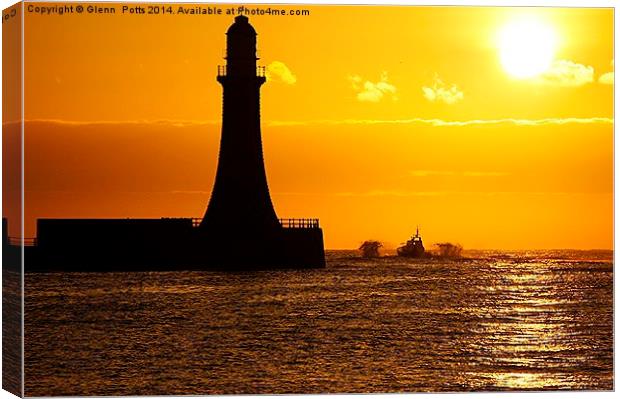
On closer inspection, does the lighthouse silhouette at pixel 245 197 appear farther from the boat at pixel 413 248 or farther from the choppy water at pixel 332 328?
the boat at pixel 413 248

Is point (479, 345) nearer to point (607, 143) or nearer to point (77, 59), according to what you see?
point (607, 143)

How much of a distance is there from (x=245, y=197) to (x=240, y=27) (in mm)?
1604

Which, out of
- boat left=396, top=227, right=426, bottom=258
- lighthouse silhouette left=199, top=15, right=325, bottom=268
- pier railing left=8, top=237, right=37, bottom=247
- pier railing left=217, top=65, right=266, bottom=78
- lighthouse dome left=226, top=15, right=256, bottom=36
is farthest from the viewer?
boat left=396, top=227, right=426, bottom=258

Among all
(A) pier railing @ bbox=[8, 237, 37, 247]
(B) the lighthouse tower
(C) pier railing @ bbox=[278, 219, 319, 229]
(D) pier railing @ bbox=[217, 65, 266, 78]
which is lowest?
(A) pier railing @ bbox=[8, 237, 37, 247]

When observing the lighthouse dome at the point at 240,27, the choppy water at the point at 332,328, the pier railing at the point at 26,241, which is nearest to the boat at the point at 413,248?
the choppy water at the point at 332,328

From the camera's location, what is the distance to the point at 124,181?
15.8 meters

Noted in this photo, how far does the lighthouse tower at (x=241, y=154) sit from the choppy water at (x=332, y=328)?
0.50 m

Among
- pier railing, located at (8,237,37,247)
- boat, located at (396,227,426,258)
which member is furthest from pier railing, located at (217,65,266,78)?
pier railing, located at (8,237,37,247)

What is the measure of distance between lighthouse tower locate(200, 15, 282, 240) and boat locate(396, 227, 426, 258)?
1115mm

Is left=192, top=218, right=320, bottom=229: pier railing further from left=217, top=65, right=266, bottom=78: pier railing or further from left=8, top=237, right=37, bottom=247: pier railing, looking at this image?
left=8, top=237, right=37, bottom=247: pier railing

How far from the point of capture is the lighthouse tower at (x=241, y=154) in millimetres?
15742

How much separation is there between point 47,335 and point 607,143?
527 cm

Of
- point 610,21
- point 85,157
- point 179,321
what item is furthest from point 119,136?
point 610,21

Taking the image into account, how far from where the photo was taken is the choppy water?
15578mm
